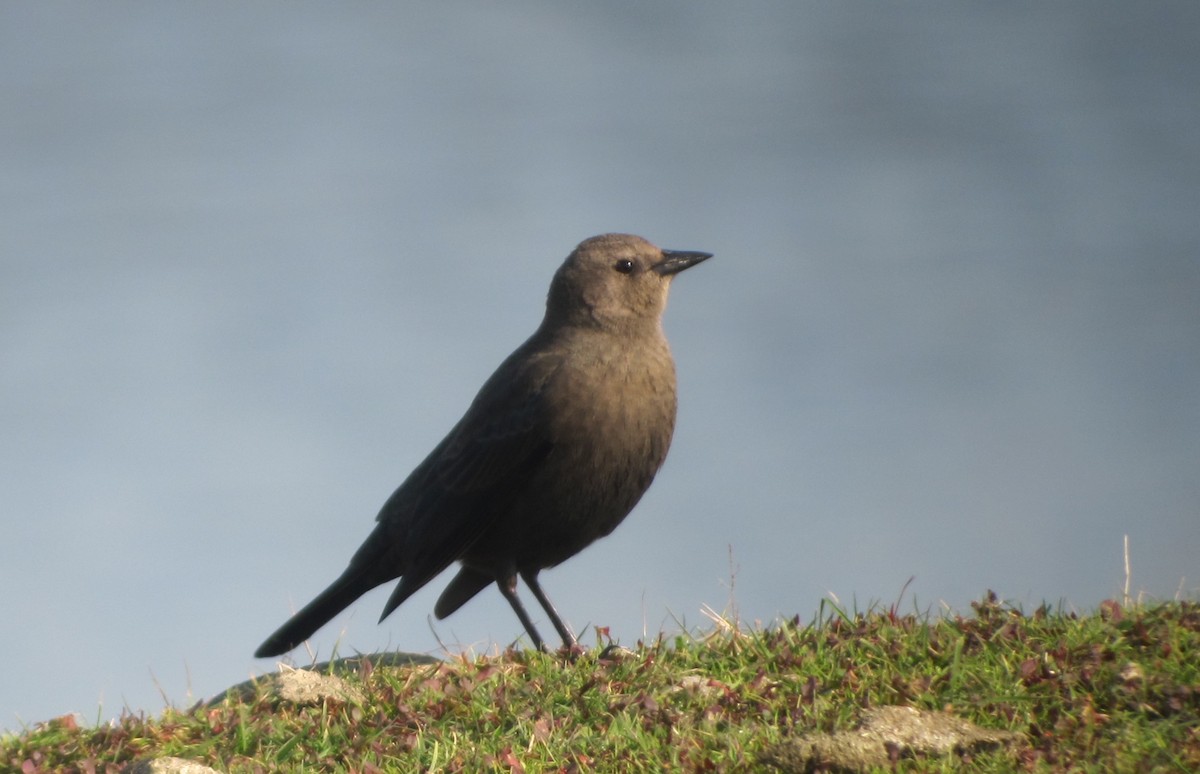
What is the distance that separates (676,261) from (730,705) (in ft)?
9.97

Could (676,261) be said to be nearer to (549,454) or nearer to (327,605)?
(549,454)

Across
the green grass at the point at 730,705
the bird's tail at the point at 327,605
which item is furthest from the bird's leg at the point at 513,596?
the bird's tail at the point at 327,605

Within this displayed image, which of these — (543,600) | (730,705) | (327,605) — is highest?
(327,605)

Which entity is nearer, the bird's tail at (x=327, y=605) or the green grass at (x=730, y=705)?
the green grass at (x=730, y=705)

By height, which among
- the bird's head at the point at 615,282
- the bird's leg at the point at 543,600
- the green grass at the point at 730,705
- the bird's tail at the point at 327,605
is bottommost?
the green grass at the point at 730,705

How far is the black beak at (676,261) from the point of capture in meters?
7.63

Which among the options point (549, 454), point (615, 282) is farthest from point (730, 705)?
point (615, 282)

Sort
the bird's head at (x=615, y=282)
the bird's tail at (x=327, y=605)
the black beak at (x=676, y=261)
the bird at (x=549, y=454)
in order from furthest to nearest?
the bird's tail at (x=327, y=605), the black beak at (x=676, y=261), the bird's head at (x=615, y=282), the bird at (x=549, y=454)

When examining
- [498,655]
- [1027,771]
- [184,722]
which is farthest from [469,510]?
[1027,771]

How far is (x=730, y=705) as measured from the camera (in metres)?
5.34

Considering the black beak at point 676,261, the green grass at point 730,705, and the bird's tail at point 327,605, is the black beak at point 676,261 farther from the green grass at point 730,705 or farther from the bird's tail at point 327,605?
the bird's tail at point 327,605

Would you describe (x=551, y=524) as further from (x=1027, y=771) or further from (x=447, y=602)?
(x=1027, y=771)

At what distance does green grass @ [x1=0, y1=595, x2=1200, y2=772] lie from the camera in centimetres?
492

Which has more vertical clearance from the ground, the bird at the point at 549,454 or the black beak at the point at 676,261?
the black beak at the point at 676,261
